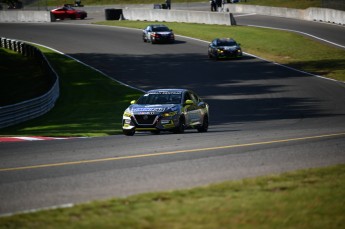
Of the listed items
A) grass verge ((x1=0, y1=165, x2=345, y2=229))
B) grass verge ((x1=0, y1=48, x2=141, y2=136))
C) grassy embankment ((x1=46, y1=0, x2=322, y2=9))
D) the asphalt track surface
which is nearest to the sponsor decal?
the asphalt track surface

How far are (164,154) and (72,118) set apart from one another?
16531 mm

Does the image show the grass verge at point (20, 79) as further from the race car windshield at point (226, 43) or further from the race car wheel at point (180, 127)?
the race car wheel at point (180, 127)

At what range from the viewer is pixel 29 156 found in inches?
661

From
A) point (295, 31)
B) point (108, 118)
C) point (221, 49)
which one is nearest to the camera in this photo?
point (108, 118)

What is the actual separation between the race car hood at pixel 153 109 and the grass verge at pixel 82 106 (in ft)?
9.45

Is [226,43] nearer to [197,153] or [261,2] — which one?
[197,153]

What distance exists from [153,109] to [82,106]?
46.9 ft

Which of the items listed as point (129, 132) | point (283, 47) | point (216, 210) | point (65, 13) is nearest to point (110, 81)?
point (283, 47)

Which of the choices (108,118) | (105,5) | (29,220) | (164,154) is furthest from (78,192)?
(105,5)

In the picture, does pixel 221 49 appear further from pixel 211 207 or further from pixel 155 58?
pixel 211 207

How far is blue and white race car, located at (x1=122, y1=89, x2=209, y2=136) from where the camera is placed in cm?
2295

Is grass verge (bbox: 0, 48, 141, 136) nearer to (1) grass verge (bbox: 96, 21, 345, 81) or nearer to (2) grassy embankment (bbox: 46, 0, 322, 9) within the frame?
(1) grass verge (bbox: 96, 21, 345, 81)

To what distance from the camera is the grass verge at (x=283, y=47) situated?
49.2 metres

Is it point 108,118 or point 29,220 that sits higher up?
point 29,220
